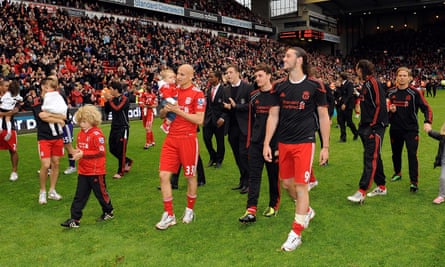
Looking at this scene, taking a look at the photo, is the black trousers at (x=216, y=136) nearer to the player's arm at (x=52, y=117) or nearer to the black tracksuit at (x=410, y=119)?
the player's arm at (x=52, y=117)

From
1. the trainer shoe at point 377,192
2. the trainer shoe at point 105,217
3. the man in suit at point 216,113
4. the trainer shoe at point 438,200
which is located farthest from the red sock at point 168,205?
the trainer shoe at point 438,200

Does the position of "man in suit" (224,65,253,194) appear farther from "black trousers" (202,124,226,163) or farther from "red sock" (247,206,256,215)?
"black trousers" (202,124,226,163)

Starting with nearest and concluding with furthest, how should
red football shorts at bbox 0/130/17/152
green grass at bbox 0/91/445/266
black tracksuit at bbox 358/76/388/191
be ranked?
green grass at bbox 0/91/445/266
black tracksuit at bbox 358/76/388/191
red football shorts at bbox 0/130/17/152

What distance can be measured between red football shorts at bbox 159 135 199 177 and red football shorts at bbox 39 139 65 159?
2.43 m

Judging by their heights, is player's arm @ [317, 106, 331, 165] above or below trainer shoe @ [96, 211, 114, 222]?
above

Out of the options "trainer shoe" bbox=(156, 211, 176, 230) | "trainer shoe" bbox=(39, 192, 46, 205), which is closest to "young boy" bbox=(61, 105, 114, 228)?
"trainer shoe" bbox=(156, 211, 176, 230)

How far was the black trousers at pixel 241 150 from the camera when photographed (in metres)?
6.32

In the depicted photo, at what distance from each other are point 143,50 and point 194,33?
414 inches

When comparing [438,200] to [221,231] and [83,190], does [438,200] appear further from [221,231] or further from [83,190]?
[83,190]

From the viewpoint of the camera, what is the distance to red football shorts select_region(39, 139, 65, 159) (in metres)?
6.34

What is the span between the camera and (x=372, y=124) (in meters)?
5.92

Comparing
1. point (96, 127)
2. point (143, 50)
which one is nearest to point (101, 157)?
point (96, 127)

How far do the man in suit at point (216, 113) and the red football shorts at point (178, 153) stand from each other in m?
1.82

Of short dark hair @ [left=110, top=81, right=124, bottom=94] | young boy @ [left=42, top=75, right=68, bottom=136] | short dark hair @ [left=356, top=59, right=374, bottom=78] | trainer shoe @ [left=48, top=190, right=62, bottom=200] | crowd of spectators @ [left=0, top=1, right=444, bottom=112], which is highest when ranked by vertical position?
crowd of spectators @ [left=0, top=1, right=444, bottom=112]
